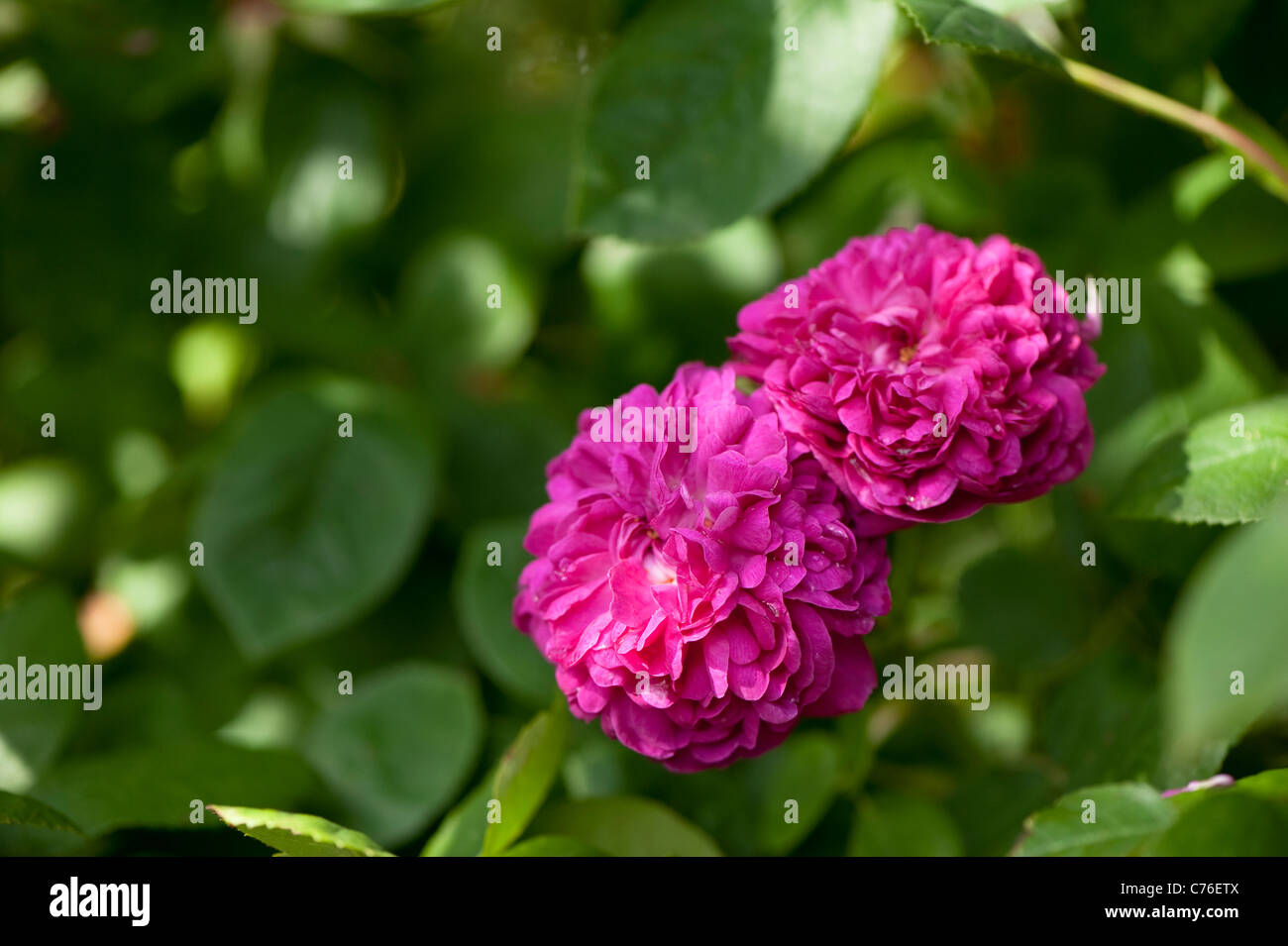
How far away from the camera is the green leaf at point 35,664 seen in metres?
0.78

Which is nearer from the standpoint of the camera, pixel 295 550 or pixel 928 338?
pixel 928 338

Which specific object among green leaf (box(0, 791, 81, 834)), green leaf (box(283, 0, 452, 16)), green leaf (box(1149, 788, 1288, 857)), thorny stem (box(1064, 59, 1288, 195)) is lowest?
green leaf (box(1149, 788, 1288, 857))

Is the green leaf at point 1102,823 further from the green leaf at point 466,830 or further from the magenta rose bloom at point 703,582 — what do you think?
the green leaf at point 466,830

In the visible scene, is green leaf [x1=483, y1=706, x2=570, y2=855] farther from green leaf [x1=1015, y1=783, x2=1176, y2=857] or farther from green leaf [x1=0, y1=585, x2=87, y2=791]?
green leaf [x1=0, y1=585, x2=87, y2=791]

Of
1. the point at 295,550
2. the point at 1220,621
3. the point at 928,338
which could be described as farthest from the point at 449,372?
the point at 1220,621

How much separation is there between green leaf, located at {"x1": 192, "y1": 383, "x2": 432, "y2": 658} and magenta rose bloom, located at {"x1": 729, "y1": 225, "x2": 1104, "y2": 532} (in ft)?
1.43

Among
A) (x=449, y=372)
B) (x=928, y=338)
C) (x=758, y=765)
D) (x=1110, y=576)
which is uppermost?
(x=449, y=372)

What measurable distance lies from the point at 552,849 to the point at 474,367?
0.55 m

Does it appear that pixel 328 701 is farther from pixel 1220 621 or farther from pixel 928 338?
pixel 1220 621

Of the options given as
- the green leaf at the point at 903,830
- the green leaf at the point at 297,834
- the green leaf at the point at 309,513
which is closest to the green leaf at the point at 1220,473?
the green leaf at the point at 903,830

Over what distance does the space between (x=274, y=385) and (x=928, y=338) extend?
748mm

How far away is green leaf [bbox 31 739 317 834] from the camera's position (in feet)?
2.29

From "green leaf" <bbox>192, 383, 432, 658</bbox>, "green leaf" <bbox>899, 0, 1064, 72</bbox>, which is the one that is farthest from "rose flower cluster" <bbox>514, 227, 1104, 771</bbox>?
"green leaf" <bbox>192, 383, 432, 658</bbox>

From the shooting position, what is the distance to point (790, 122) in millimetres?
705
